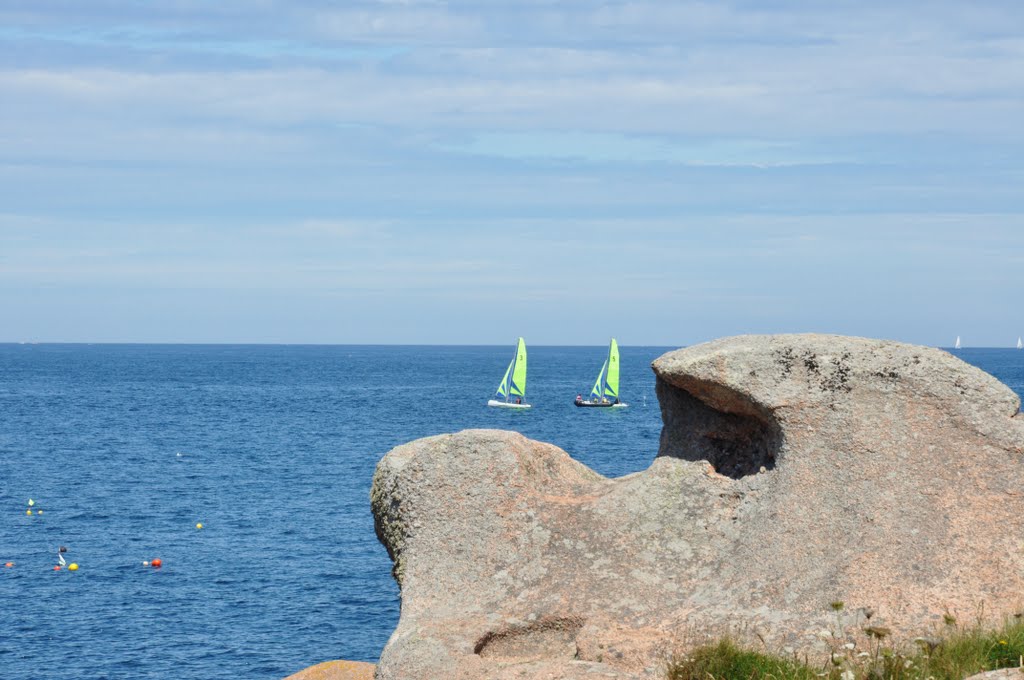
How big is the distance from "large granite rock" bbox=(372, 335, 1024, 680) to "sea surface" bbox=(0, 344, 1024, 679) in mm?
22086

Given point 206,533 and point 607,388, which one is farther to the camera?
point 607,388

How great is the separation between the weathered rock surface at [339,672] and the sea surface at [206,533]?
62.9 ft

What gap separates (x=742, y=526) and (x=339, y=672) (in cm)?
487

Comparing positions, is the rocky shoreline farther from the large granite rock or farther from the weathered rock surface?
the weathered rock surface

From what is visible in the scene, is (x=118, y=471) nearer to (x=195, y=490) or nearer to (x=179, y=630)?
(x=195, y=490)

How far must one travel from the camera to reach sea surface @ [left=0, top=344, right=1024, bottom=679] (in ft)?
111

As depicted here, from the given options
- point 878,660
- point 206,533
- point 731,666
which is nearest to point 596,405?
point 206,533

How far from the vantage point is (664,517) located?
10797 millimetres

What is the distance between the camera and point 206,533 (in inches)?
2032

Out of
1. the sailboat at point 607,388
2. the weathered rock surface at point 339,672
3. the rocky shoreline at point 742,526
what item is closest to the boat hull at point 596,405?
the sailboat at point 607,388

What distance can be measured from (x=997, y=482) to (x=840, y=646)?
2.21 m

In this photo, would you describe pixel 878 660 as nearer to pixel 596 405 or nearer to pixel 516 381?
pixel 516 381

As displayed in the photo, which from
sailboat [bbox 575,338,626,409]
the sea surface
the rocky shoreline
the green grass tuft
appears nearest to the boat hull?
sailboat [bbox 575,338,626,409]

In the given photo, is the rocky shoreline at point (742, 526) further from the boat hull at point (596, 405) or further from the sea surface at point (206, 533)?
the boat hull at point (596, 405)
